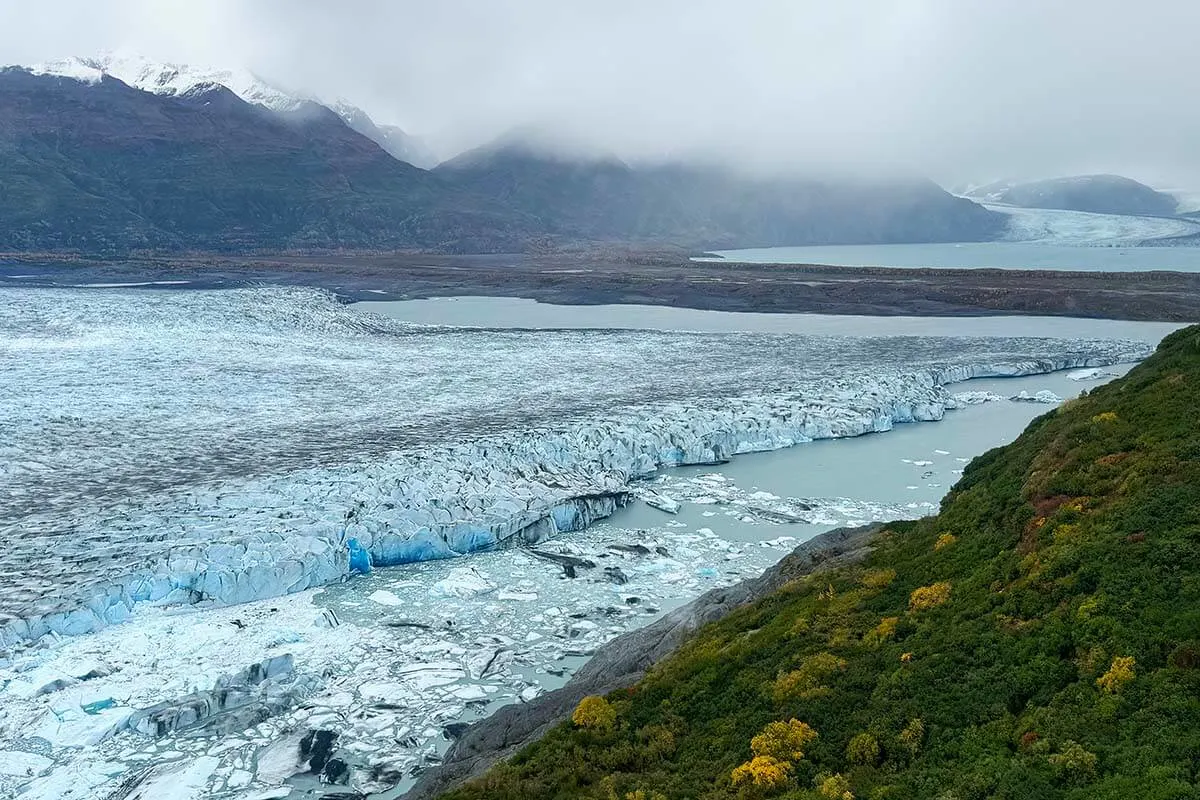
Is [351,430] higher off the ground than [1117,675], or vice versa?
A: [1117,675]

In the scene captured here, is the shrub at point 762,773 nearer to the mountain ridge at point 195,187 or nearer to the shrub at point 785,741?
the shrub at point 785,741

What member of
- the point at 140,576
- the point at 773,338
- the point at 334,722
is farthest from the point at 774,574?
the point at 773,338

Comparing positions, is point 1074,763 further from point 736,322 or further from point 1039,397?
point 736,322

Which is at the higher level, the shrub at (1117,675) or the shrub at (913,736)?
the shrub at (1117,675)

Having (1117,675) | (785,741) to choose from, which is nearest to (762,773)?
(785,741)

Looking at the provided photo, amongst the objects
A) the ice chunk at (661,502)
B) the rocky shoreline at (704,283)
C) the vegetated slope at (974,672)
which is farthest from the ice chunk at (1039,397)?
the rocky shoreline at (704,283)

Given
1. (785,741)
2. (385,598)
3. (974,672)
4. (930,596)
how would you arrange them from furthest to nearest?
(385,598) < (930,596) < (974,672) < (785,741)

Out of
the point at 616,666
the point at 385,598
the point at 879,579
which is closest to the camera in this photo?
the point at 879,579

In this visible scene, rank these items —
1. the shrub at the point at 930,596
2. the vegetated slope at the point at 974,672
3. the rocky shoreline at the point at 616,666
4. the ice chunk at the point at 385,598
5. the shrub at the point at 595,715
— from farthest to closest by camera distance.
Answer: the ice chunk at the point at 385,598, the rocky shoreline at the point at 616,666, the shrub at the point at 930,596, the shrub at the point at 595,715, the vegetated slope at the point at 974,672
